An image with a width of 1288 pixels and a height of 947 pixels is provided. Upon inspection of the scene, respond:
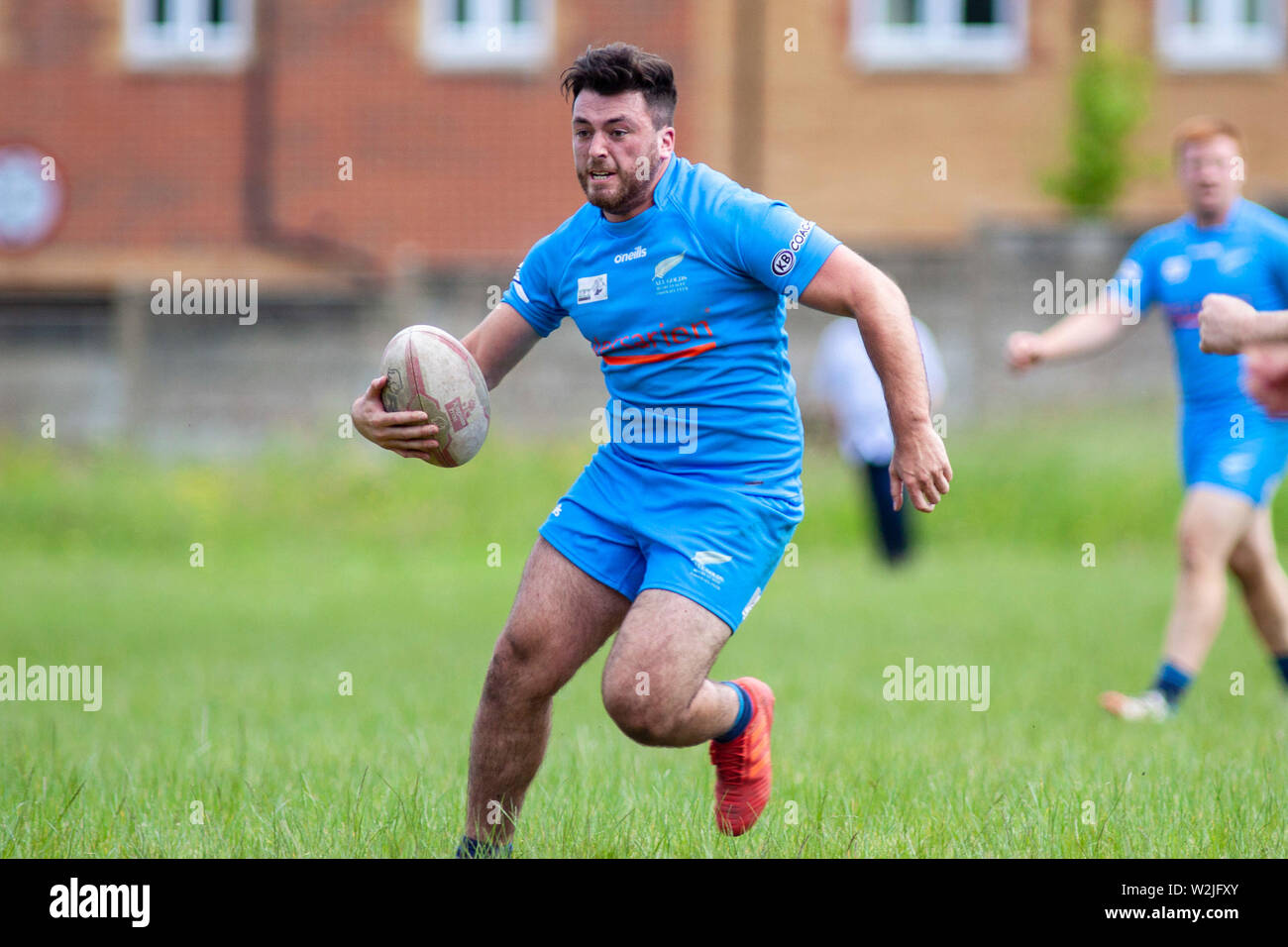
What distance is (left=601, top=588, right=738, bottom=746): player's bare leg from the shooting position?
15.4ft

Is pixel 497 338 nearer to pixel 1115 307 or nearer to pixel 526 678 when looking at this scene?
pixel 526 678

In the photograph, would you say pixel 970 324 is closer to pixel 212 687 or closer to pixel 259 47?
pixel 259 47

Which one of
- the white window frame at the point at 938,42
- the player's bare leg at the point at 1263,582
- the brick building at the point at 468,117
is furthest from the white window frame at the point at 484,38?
the player's bare leg at the point at 1263,582

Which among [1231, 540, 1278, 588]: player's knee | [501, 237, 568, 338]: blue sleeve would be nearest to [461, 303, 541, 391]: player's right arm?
[501, 237, 568, 338]: blue sleeve

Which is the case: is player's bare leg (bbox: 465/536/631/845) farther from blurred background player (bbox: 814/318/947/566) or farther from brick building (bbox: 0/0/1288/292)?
brick building (bbox: 0/0/1288/292)

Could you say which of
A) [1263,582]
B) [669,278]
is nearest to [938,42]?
[1263,582]

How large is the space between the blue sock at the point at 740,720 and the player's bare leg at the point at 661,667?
26cm

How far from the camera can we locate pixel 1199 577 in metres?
7.79

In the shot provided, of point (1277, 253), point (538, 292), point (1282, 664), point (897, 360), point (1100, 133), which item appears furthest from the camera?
point (1100, 133)

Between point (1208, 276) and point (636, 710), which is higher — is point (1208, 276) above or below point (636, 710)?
above

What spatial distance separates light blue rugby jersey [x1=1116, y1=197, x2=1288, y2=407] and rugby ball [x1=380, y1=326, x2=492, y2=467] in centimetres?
408

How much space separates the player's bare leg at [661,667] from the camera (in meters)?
4.68

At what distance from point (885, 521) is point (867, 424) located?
963 mm
